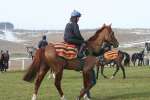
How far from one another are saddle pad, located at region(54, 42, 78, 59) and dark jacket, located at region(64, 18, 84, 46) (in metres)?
0.20

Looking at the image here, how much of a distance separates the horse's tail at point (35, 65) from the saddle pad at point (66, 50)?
51 centimetres

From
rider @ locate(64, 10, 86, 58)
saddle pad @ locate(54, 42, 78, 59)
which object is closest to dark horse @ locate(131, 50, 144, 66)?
rider @ locate(64, 10, 86, 58)

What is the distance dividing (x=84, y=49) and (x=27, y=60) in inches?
1177

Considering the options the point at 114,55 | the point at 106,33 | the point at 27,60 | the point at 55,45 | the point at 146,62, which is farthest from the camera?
the point at 146,62

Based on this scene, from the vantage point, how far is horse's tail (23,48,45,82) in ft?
57.9

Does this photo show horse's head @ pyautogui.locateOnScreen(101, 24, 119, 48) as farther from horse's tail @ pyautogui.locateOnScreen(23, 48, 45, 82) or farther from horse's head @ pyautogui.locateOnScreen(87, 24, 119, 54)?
horse's tail @ pyautogui.locateOnScreen(23, 48, 45, 82)

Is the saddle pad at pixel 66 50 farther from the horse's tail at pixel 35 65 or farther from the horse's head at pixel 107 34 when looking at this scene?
the horse's head at pixel 107 34

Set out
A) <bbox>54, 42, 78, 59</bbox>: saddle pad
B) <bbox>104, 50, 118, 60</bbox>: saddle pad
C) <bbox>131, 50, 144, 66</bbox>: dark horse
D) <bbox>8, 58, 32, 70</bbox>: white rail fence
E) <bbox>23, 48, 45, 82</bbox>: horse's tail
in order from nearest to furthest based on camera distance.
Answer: <bbox>54, 42, 78, 59</bbox>: saddle pad, <bbox>23, 48, 45, 82</bbox>: horse's tail, <bbox>104, 50, 118, 60</bbox>: saddle pad, <bbox>8, 58, 32, 70</bbox>: white rail fence, <bbox>131, 50, 144, 66</bbox>: dark horse

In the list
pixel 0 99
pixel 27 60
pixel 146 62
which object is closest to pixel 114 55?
pixel 0 99

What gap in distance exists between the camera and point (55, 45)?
1747cm

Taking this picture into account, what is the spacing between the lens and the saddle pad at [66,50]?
56.9 ft

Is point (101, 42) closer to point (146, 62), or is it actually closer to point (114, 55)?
point (114, 55)

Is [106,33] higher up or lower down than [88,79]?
higher up

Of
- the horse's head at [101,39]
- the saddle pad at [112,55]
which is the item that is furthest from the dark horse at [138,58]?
the horse's head at [101,39]
